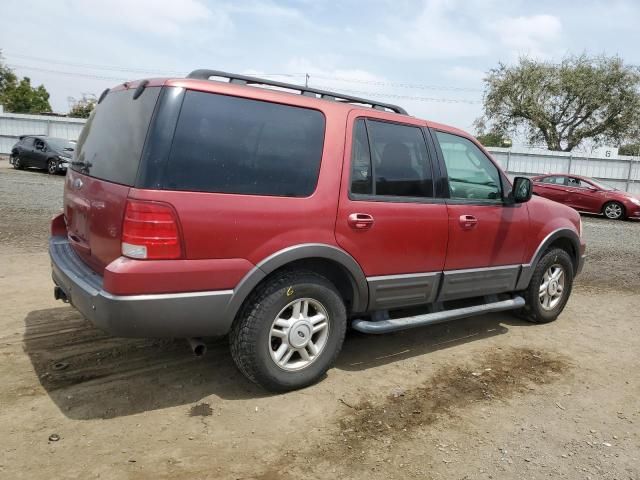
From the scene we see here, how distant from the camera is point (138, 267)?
281 cm

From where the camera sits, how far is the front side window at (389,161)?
3680 millimetres

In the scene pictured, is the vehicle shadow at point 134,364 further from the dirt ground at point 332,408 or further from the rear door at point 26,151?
the rear door at point 26,151

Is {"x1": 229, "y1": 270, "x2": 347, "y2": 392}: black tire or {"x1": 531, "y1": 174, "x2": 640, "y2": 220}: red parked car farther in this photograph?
{"x1": 531, "y1": 174, "x2": 640, "y2": 220}: red parked car

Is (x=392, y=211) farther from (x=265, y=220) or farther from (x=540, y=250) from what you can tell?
(x=540, y=250)

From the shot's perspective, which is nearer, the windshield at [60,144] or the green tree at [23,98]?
the windshield at [60,144]

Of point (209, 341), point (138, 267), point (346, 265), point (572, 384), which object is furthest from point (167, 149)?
point (572, 384)

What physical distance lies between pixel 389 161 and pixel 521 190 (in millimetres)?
1501

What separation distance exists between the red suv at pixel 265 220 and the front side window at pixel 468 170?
18 mm

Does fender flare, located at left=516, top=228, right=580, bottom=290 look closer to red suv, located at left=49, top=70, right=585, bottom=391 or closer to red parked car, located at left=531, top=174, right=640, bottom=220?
red suv, located at left=49, top=70, right=585, bottom=391

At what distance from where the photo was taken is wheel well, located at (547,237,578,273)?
17.6ft

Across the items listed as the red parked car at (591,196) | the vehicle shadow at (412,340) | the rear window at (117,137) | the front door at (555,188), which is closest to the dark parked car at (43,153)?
the front door at (555,188)

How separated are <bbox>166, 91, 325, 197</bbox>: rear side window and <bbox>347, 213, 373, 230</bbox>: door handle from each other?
0.35 meters

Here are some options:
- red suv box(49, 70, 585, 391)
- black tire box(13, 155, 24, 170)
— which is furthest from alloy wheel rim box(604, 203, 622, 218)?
black tire box(13, 155, 24, 170)

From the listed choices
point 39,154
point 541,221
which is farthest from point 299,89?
point 39,154
